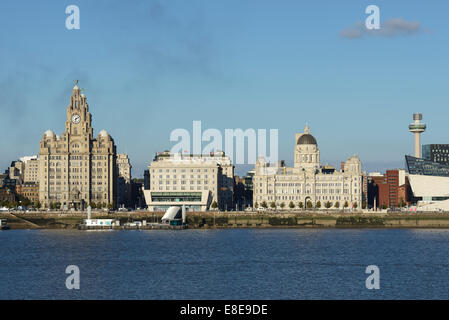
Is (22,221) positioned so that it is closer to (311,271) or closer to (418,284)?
(311,271)

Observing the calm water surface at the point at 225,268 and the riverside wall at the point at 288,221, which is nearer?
the calm water surface at the point at 225,268

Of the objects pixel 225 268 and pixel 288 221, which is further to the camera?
pixel 288 221

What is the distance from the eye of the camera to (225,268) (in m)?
88.9

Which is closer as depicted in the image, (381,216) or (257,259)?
(257,259)

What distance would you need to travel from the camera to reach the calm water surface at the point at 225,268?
70.3 metres

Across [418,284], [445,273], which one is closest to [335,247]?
[445,273]

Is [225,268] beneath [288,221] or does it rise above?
beneath

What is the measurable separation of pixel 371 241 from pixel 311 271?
169 ft

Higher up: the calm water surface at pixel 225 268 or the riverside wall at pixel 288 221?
the riverside wall at pixel 288 221

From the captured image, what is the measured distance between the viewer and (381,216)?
650ft

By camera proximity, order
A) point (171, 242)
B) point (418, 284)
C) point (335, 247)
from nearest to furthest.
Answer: point (418, 284)
point (335, 247)
point (171, 242)

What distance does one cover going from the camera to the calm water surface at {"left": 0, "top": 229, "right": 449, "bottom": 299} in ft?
231

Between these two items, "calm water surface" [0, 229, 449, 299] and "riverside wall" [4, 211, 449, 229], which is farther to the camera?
"riverside wall" [4, 211, 449, 229]
